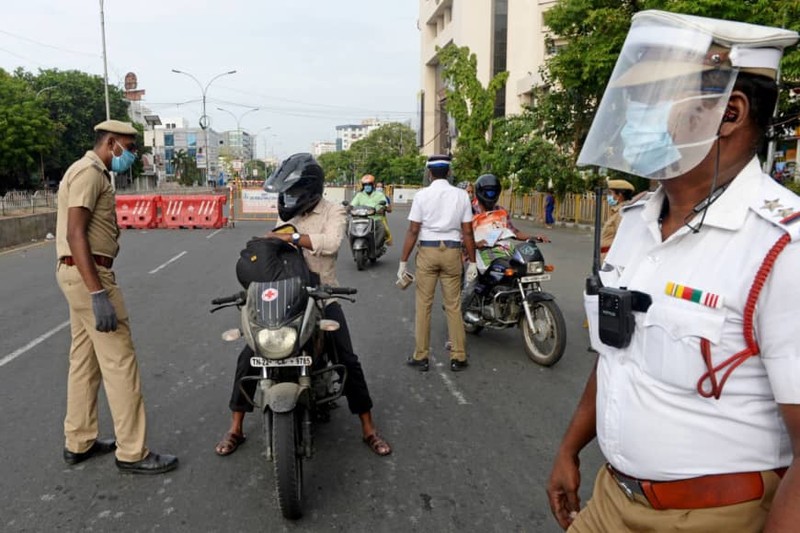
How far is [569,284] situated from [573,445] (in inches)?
339

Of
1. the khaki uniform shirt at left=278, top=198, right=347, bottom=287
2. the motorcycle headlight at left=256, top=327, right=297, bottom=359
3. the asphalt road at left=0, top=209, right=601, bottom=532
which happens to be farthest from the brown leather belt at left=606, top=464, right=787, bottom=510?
the khaki uniform shirt at left=278, top=198, right=347, bottom=287

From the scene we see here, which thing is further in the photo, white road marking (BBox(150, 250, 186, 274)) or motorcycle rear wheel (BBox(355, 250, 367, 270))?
→ motorcycle rear wheel (BBox(355, 250, 367, 270))

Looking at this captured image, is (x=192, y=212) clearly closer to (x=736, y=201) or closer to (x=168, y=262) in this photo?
(x=168, y=262)

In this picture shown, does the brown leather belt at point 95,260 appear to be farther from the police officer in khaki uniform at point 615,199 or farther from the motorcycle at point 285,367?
the police officer in khaki uniform at point 615,199

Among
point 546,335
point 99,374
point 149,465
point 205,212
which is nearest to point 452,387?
point 546,335

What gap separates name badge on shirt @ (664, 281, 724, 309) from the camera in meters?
1.25

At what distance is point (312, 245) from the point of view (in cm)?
368

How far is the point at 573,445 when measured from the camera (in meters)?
1.82

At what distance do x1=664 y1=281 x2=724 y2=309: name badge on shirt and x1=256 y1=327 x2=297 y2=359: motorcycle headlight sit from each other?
2010mm

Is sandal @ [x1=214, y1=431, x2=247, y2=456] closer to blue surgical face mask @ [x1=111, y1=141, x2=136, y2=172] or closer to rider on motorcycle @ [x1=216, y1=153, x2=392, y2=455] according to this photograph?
rider on motorcycle @ [x1=216, y1=153, x2=392, y2=455]

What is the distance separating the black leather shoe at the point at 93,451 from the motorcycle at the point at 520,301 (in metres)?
3.56

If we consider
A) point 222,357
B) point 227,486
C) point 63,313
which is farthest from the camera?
point 63,313

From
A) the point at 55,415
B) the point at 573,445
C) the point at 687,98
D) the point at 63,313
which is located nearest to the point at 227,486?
Answer: the point at 55,415

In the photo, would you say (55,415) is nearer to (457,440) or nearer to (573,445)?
(457,440)
